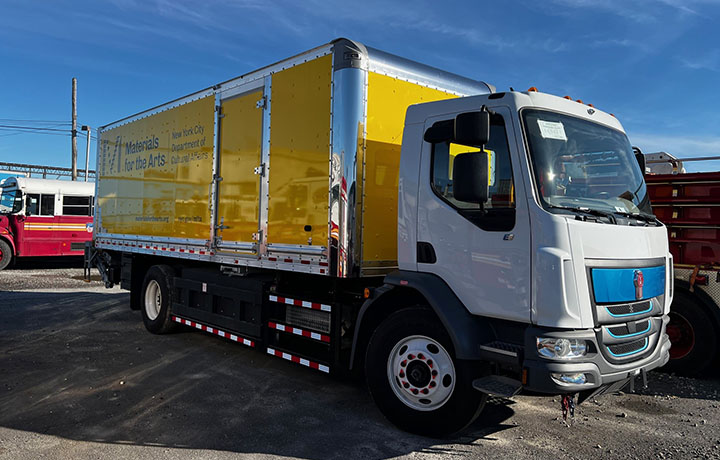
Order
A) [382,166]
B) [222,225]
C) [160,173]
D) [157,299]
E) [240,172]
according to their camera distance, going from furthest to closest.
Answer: [157,299] → [160,173] → [222,225] → [240,172] → [382,166]

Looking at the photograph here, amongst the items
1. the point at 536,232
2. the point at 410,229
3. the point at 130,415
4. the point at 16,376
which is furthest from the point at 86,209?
the point at 536,232

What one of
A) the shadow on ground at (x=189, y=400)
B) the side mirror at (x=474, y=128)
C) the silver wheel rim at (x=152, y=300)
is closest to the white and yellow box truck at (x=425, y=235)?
the side mirror at (x=474, y=128)

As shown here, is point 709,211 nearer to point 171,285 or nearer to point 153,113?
point 171,285

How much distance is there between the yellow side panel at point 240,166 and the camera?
6.06m

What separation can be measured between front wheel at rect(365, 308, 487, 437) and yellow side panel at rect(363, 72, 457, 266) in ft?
2.72

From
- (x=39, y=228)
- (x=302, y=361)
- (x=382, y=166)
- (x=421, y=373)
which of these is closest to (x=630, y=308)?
(x=421, y=373)

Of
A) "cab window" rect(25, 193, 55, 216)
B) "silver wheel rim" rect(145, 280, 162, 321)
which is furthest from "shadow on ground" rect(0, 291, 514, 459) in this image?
"cab window" rect(25, 193, 55, 216)

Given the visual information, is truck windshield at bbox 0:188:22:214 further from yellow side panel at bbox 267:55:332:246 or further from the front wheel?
the front wheel

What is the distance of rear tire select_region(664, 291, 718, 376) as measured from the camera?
6.03 meters

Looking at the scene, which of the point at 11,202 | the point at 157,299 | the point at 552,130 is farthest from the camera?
the point at 11,202

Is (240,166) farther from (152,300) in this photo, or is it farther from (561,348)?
(561,348)

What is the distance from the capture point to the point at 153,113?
8.26 metres

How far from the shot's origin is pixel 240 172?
6281 mm

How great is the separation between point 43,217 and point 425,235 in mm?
17742
